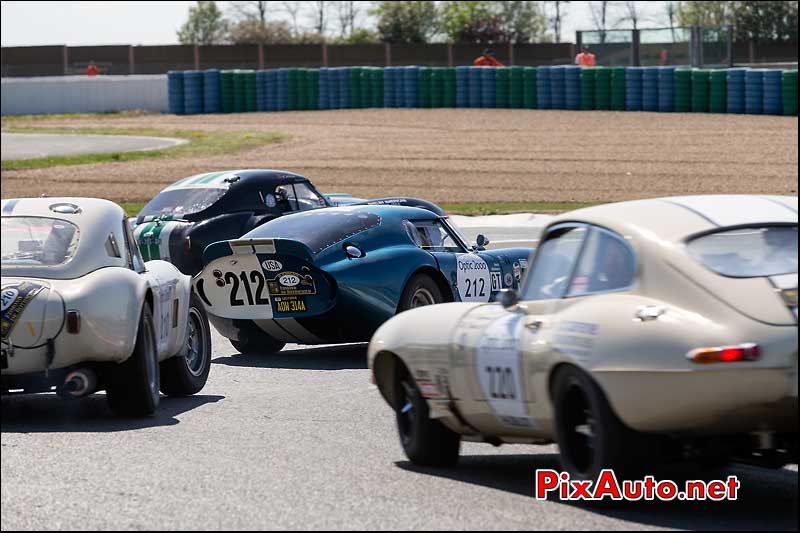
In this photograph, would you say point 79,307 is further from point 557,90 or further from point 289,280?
point 557,90

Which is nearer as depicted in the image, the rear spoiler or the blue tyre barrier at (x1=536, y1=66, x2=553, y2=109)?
the rear spoiler

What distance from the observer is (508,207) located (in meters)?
27.2

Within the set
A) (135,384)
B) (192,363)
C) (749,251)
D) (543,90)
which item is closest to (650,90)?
(543,90)

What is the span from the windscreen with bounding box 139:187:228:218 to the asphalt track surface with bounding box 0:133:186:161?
23.3m

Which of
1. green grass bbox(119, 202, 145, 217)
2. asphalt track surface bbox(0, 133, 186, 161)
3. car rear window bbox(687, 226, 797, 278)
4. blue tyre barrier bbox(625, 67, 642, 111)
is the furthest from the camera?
blue tyre barrier bbox(625, 67, 642, 111)

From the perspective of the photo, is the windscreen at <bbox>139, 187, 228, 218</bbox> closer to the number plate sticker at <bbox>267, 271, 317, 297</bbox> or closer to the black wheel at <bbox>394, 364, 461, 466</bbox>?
the number plate sticker at <bbox>267, 271, 317, 297</bbox>

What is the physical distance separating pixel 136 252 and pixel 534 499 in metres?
4.34

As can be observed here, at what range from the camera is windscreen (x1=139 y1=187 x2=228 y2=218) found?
18.3m

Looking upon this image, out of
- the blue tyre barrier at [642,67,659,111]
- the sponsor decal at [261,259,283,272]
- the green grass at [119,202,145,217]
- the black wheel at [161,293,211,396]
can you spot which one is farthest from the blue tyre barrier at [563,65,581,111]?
the black wheel at [161,293,211,396]

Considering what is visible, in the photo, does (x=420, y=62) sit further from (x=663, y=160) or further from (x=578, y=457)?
(x=578, y=457)

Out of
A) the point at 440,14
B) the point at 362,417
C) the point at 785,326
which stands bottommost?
the point at 362,417

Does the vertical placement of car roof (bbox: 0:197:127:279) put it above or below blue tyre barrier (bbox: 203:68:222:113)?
below

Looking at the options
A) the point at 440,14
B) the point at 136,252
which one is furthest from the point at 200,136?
the point at 440,14

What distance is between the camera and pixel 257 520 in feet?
20.5
